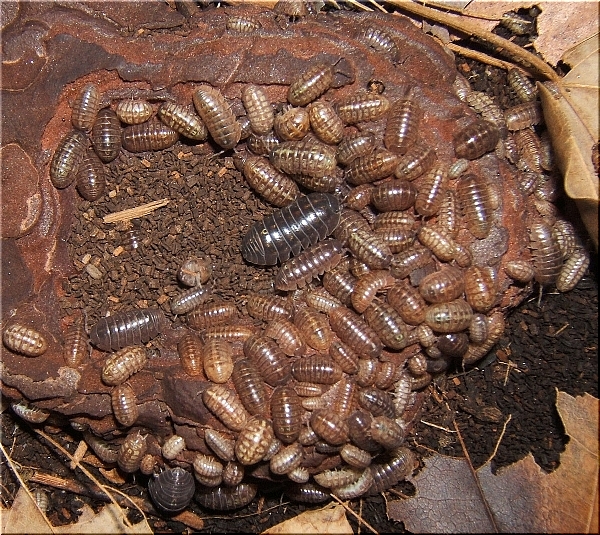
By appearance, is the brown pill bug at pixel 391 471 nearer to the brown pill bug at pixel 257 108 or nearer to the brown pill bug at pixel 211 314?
the brown pill bug at pixel 211 314

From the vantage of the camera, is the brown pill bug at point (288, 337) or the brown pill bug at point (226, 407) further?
the brown pill bug at point (288, 337)

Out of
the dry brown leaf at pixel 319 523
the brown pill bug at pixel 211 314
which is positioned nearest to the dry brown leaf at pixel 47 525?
the dry brown leaf at pixel 319 523

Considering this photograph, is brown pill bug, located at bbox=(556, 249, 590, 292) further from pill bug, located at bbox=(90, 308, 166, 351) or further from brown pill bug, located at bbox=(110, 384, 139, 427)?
brown pill bug, located at bbox=(110, 384, 139, 427)

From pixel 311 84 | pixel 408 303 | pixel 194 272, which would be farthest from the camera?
pixel 194 272

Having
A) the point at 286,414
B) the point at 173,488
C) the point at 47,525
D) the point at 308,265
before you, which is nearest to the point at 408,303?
the point at 308,265

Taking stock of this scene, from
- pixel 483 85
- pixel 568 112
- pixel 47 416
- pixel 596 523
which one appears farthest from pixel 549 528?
pixel 47 416

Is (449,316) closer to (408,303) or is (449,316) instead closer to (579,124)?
(408,303)

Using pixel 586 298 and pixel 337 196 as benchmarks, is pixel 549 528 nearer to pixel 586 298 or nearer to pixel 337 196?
pixel 586 298

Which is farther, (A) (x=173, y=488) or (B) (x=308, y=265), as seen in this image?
(A) (x=173, y=488)
